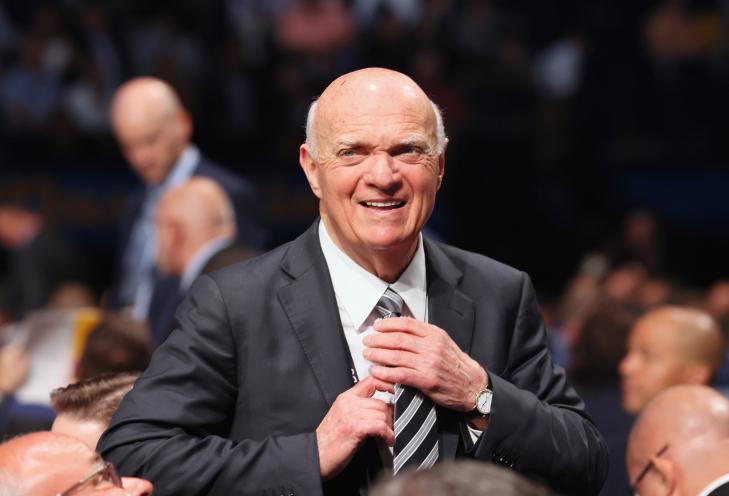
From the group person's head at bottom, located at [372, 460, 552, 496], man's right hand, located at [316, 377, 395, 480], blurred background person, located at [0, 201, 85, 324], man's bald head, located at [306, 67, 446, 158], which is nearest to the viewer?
person's head at bottom, located at [372, 460, 552, 496]

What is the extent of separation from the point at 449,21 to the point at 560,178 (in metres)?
1.70

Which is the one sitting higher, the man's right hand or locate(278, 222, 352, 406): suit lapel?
locate(278, 222, 352, 406): suit lapel

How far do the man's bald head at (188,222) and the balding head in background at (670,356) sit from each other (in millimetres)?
1593

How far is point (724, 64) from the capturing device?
10.7 metres

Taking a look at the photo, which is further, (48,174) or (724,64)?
(724,64)

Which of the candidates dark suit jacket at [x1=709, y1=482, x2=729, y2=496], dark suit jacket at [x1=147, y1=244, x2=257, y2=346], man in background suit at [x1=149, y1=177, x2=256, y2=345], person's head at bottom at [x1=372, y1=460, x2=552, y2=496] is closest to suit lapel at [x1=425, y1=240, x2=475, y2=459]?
dark suit jacket at [x1=709, y1=482, x2=729, y2=496]

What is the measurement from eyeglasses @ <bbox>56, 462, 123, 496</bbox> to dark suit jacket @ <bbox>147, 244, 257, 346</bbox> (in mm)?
2019

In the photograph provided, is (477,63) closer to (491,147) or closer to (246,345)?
(491,147)

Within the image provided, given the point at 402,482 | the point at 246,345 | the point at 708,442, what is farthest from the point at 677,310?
the point at 402,482

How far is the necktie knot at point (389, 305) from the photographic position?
276 cm

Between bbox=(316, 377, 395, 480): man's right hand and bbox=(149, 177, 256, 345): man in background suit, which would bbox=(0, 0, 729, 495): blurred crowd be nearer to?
bbox=(149, 177, 256, 345): man in background suit

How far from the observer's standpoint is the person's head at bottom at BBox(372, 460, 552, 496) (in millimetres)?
1670

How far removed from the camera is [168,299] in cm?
505

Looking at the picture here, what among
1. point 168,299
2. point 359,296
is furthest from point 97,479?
point 168,299
